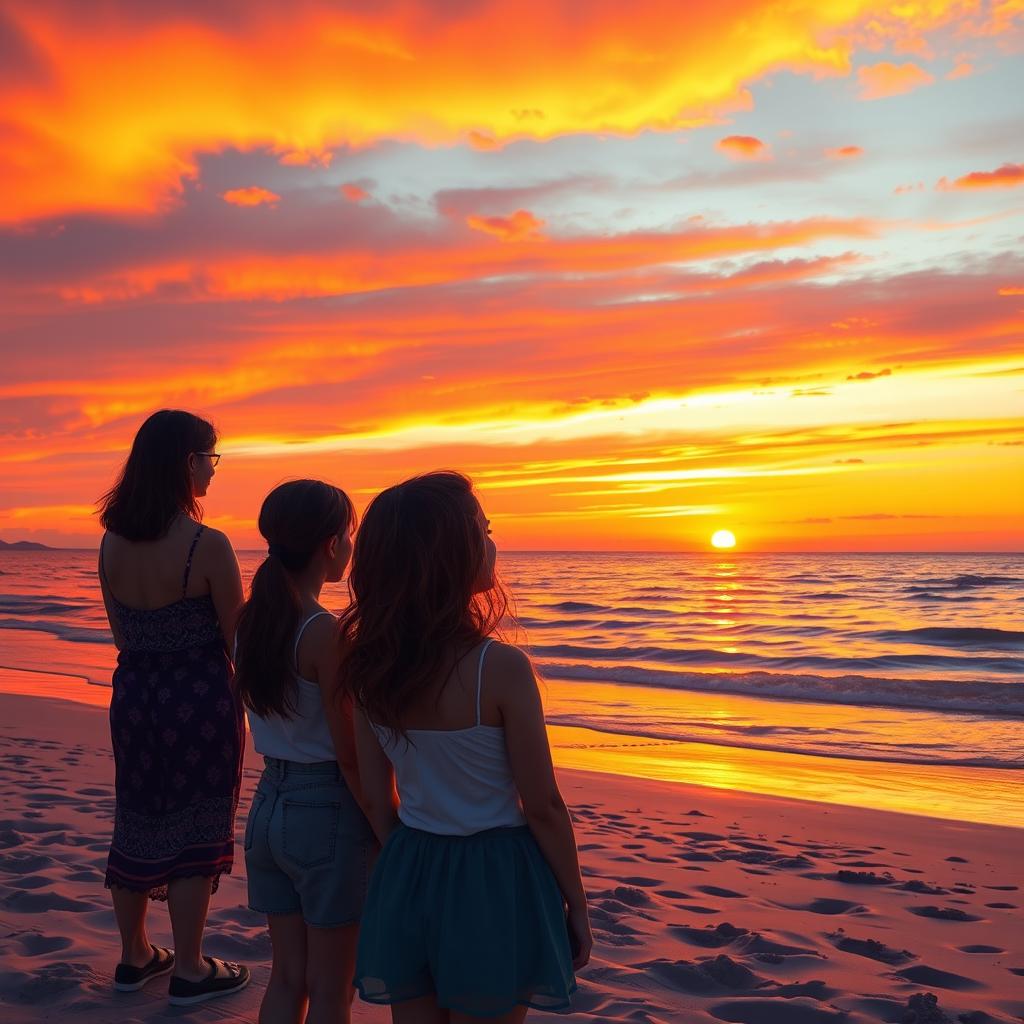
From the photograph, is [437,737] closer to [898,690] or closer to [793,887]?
[793,887]

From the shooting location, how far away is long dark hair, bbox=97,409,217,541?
126 inches

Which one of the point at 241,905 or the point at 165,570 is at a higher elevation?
the point at 165,570

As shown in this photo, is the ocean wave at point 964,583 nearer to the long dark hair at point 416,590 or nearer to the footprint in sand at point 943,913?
the footprint in sand at point 943,913

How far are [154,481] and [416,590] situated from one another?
4.85ft

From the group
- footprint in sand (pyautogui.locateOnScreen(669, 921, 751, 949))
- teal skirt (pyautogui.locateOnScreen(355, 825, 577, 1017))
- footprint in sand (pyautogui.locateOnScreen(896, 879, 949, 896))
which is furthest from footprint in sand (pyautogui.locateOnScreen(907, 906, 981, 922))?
teal skirt (pyautogui.locateOnScreen(355, 825, 577, 1017))

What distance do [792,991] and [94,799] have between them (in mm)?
4815

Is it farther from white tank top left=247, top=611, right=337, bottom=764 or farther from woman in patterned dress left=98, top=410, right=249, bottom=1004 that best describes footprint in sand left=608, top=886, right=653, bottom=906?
white tank top left=247, top=611, right=337, bottom=764

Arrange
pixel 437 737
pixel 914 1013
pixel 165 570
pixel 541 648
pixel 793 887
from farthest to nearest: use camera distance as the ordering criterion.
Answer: pixel 541 648 < pixel 793 887 < pixel 914 1013 < pixel 165 570 < pixel 437 737

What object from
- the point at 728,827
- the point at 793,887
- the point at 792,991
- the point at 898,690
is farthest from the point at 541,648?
the point at 792,991

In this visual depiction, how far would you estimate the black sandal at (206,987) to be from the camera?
11.1ft

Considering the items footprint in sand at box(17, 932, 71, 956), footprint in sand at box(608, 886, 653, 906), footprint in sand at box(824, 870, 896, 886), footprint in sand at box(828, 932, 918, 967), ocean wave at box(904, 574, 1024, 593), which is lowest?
footprint in sand at box(824, 870, 896, 886)

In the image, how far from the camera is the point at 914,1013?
3.67 m

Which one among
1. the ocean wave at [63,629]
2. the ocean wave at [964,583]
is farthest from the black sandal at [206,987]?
the ocean wave at [964,583]

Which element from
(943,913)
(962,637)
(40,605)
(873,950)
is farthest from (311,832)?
(40,605)
